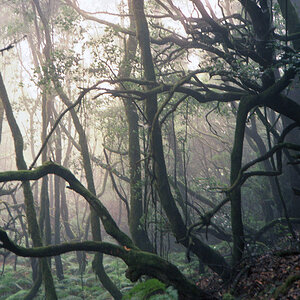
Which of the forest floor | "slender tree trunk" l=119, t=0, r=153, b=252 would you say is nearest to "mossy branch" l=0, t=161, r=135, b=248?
the forest floor

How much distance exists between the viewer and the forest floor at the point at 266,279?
13.8 feet

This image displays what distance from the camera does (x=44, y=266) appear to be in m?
7.94

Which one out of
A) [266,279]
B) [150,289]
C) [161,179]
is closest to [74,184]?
[161,179]

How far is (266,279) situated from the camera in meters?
5.27

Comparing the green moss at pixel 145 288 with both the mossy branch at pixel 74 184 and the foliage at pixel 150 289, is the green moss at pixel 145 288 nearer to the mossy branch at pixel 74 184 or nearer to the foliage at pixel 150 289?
the foliage at pixel 150 289

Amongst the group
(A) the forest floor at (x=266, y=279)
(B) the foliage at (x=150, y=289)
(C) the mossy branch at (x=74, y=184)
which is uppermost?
(C) the mossy branch at (x=74, y=184)

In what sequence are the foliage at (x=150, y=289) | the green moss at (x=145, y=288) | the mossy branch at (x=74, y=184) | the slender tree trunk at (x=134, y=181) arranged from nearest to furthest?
1. the foliage at (x=150, y=289)
2. the green moss at (x=145, y=288)
3. the mossy branch at (x=74, y=184)
4. the slender tree trunk at (x=134, y=181)

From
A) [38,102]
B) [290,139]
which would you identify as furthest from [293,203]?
[38,102]

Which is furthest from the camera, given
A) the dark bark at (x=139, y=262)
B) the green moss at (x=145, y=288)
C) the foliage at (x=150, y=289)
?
the dark bark at (x=139, y=262)

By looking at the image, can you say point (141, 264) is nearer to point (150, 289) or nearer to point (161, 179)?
point (150, 289)

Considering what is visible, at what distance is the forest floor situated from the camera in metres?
4.21

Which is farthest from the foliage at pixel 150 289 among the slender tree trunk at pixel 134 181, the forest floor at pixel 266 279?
the slender tree trunk at pixel 134 181

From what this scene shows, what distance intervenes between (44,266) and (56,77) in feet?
16.1

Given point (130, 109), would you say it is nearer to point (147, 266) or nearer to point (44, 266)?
point (44, 266)
